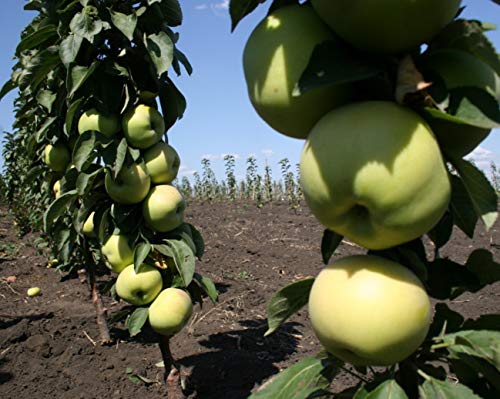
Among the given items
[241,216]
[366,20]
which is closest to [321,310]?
[366,20]

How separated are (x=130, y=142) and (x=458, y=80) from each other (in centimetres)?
226

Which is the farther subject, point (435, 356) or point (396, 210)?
point (435, 356)

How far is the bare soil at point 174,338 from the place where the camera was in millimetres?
3584

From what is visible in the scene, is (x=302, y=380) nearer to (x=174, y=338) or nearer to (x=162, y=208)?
(x=162, y=208)

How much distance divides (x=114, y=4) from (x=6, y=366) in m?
3.06

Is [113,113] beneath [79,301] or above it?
above

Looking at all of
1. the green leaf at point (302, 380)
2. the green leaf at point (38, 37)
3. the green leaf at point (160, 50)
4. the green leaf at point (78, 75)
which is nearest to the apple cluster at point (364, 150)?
the green leaf at point (302, 380)

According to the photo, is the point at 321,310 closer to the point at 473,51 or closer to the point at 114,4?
the point at 473,51

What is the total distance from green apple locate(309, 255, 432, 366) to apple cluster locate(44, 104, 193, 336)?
2.02 m

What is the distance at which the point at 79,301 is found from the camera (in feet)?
19.5

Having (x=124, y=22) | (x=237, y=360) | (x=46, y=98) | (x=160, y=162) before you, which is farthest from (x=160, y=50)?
(x=237, y=360)

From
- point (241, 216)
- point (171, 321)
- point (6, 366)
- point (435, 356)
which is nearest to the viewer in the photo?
point (435, 356)

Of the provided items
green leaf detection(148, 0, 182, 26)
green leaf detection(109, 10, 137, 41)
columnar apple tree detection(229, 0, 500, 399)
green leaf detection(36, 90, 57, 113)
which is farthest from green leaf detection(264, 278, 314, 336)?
green leaf detection(36, 90, 57, 113)

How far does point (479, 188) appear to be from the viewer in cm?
86
